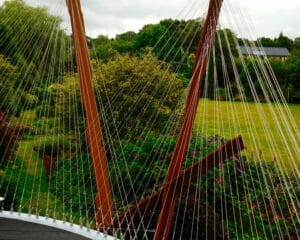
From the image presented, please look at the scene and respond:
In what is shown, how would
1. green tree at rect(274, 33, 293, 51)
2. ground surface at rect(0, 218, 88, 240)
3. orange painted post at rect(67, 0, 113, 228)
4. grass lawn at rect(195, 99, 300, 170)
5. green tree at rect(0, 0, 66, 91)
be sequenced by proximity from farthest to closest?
green tree at rect(274, 33, 293, 51) < green tree at rect(0, 0, 66, 91) < orange painted post at rect(67, 0, 113, 228) < ground surface at rect(0, 218, 88, 240) < grass lawn at rect(195, 99, 300, 170)

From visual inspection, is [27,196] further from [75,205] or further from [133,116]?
[133,116]

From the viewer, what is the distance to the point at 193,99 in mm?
3887

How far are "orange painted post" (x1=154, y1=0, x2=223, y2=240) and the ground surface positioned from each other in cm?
81

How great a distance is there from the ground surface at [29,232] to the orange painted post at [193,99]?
0.81m

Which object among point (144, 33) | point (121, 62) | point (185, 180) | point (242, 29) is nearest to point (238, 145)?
point (185, 180)

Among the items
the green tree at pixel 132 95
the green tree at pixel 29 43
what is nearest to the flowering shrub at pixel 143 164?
the green tree at pixel 132 95

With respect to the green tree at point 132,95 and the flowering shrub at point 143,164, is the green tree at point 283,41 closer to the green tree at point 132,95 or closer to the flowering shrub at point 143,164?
the green tree at point 132,95

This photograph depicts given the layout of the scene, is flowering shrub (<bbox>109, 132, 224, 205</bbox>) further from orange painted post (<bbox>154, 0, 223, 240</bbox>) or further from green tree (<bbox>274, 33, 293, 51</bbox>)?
green tree (<bbox>274, 33, 293, 51</bbox>)

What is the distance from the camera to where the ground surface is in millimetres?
4004

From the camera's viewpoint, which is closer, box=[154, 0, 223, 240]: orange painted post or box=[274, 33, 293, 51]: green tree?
box=[154, 0, 223, 240]: orange painted post

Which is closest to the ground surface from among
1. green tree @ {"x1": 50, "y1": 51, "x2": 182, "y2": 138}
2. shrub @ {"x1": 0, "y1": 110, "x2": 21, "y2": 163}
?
shrub @ {"x1": 0, "y1": 110, "x2": 21, "y2": 163}

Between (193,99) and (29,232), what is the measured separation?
1.98 m

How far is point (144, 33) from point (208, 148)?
1533 centimetres

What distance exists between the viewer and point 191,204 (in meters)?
5.92
